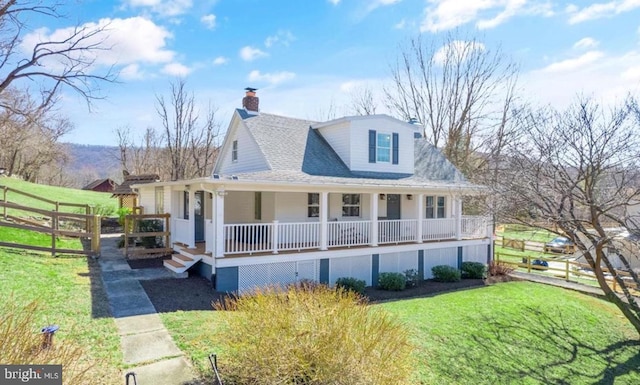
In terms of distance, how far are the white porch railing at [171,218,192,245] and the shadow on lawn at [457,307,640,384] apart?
9490 millimetres

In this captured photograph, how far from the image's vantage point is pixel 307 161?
48.3ft

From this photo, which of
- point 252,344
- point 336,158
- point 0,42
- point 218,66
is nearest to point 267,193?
point 336,158

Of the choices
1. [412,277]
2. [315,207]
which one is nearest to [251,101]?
[315,207]

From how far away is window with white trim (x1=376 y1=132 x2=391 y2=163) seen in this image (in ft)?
53.3

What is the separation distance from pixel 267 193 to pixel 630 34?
14367 millimetres

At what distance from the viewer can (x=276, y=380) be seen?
16.2 ft

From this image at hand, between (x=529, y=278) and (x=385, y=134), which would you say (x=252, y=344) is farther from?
(x=529, y=278)

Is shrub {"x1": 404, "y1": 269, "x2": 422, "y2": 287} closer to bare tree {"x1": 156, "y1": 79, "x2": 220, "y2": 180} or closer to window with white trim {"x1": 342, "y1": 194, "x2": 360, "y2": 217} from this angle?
window with white trim {"x1": 342, "y1": 194, "x2": 360, "y2": 217}

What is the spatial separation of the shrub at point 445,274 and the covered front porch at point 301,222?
1310mm

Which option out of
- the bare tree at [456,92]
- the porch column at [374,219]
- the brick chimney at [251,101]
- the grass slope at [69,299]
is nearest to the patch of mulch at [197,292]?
the grass slope at [69,299]

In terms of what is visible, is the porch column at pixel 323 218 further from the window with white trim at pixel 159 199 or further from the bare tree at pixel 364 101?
the bare tree at pixel 364 101

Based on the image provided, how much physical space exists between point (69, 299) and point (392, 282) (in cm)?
925

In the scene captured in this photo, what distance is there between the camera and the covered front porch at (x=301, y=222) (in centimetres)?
1165

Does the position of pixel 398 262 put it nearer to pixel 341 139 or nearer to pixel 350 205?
pixel 350 205
